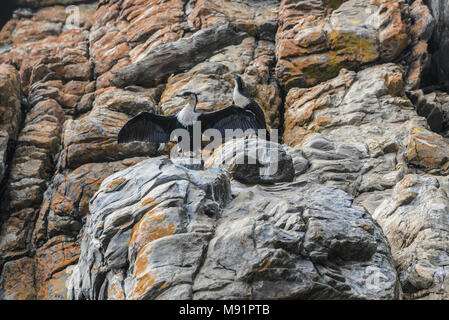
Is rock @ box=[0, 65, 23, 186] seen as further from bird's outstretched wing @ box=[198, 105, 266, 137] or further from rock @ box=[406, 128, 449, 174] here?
rock @ box=[406, 128, 449, 174]

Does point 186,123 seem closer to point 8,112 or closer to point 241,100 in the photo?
point 241,100

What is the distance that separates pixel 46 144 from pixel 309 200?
11.0m

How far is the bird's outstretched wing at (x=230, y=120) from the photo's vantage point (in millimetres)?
10547

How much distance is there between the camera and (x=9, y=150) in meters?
14.7

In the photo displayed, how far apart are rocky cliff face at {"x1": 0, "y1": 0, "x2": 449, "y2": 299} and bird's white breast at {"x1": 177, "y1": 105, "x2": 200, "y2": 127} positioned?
3.69ft

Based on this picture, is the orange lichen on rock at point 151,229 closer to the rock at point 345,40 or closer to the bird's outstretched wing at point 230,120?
the bird's outstretched wing at point 230,120

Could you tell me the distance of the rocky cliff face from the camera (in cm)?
619

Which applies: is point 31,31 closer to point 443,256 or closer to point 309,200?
point 309,200

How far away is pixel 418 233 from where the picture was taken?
7.41 meters

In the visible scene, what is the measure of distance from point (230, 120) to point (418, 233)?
5191 millimetres

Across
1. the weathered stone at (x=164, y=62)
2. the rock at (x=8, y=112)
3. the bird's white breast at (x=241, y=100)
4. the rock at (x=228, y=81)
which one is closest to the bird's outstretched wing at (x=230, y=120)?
the bird's white breast at (x=241, y=100)

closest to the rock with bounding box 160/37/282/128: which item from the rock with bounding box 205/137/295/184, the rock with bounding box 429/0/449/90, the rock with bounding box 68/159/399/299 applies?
the rock with bounding box 205/137/295/184
